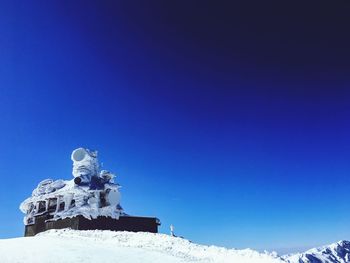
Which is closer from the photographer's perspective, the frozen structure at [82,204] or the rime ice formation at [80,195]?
the frozen structure at [82,204]

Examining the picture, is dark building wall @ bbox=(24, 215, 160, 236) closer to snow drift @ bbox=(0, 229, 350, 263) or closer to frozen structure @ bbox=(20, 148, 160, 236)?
frozen structure @ bbox=(20, 148, 160, 236)

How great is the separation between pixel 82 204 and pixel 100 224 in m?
3.38

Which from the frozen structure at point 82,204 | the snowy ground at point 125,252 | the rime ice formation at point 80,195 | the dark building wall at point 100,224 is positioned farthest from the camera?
the rime ice formation at point 80,195

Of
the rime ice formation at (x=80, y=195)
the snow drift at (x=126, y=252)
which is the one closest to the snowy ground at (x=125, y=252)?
the snow drift at (x=126, y=252)

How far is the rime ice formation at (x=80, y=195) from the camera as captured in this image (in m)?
45.2

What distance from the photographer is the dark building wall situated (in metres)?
43.6

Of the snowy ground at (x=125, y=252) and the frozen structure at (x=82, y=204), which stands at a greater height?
the frozen structure at (x=82, y=204)

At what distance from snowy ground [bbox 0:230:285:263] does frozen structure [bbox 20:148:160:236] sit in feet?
47.3

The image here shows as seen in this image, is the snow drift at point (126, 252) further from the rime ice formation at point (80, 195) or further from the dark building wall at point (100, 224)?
the rime ice formation at point (80, 195)

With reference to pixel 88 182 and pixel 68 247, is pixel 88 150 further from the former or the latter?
pixel 68 247

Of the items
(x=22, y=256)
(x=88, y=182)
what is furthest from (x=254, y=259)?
(x=88, y=182)

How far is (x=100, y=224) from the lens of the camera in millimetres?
45531

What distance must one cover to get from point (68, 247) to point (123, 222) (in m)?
23.4

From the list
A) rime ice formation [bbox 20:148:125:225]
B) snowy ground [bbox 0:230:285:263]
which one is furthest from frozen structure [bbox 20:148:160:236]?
snowy ground [bbox 0:230:285:263]
